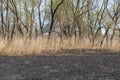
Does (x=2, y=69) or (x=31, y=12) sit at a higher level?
(x=31, y=12)

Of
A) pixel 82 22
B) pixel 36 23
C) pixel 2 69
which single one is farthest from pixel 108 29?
pixel 2 69

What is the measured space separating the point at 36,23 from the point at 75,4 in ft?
11.7

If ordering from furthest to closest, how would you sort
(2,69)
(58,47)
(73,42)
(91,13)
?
1. (91,13)
2. (73,42)
3. (58,47)
4. (2,69)

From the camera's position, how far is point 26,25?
24.3 meters

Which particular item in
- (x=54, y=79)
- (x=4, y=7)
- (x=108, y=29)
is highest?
(x=4, y=7)

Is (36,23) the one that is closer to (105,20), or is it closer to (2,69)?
(105,20)

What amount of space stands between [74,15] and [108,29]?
9.40 ft

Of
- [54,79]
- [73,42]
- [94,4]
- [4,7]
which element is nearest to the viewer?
[54,79]

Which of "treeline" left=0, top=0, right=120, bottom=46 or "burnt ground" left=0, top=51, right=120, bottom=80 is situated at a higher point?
"treeline" left=0, top=0, right=120, bottom=46

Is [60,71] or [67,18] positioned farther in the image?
[67,18]

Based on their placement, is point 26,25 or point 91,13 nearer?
point 26,25

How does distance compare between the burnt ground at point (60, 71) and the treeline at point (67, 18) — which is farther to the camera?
the treeline at point (67, 18)

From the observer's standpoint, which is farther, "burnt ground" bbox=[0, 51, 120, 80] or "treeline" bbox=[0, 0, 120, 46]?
"treeline" bbox=[0, 0, 120, 46]

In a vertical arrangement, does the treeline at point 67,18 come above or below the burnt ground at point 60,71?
above
